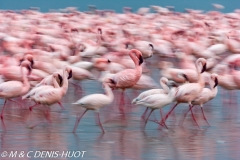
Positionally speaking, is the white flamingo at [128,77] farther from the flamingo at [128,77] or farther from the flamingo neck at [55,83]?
the flamingo neck at [55,83]

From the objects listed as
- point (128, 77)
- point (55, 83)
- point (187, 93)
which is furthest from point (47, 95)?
point (128, 77)

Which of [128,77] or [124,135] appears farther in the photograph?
[128,77]

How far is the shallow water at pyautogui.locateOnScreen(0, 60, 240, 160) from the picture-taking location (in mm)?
6910

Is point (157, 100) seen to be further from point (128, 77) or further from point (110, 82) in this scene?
point (128, 77)

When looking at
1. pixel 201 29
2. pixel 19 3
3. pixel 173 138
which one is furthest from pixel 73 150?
pixel 19 3

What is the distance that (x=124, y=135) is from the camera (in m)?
7.71

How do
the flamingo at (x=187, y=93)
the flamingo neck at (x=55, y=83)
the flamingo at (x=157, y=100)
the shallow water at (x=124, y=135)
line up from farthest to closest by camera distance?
the flamingo neck at (x=55, y=83)
the flamingo at (x=187, y=93)
the flamingo at (x=157, y=100)
the shallow water at (x=124, y=135)

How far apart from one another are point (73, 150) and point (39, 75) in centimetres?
296

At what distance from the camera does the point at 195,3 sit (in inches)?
1141

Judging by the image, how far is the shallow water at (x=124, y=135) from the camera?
691 cm

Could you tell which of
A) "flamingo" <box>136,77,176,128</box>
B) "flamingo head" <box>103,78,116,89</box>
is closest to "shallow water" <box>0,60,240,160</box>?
"flamingo" <box>136,77,176,128</box>

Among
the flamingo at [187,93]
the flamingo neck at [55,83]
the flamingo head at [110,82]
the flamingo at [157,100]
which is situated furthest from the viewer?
the flamingo head at [110,82]

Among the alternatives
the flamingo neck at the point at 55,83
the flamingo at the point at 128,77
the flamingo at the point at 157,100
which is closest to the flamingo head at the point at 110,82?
the flamingo at the point at 128,77

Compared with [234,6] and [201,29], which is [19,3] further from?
[201,29]
